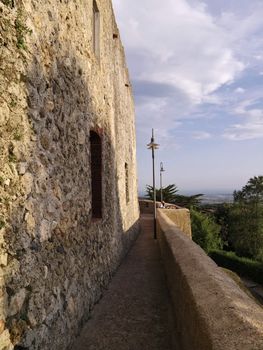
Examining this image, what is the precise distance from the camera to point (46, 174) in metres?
3.84

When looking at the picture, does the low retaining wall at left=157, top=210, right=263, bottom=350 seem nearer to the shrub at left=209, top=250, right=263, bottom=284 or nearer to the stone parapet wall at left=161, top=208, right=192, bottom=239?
the stone parapet wall at left=161, top=208, right=192, bottom=239

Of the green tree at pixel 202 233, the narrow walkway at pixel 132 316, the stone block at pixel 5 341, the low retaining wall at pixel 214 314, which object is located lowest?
the green tree at pixel 202 233

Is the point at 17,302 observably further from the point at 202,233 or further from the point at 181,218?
the point at 202,233

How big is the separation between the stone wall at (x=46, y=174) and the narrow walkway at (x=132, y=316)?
0.88ft

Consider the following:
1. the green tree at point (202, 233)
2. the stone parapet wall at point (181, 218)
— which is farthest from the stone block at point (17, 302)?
the green tree at point (202, 233)

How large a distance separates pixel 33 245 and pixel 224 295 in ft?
5.82

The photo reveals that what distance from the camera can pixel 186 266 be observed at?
14.5 ft

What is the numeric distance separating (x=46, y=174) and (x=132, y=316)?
9.29 ft

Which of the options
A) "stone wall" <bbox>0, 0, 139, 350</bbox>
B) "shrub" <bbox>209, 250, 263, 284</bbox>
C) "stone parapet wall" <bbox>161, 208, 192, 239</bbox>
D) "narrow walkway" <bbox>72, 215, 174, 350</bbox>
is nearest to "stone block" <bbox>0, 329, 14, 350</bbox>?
"stone wall" <bbox>0, 0, 139, 350</bbox>

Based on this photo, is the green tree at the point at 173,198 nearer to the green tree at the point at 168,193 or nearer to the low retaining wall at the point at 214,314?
the green tree at the point at 168,193

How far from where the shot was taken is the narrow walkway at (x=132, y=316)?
455cm

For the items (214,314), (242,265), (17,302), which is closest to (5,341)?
(17,302)

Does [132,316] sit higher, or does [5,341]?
[5,341]

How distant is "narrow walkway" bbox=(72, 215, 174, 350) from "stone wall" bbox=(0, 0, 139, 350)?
27cm
